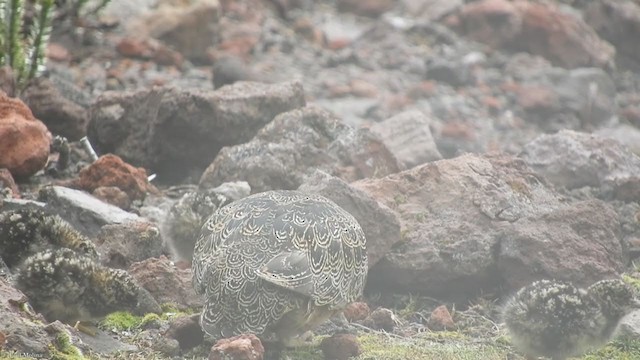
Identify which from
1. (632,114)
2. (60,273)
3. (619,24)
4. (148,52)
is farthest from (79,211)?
(619,24)

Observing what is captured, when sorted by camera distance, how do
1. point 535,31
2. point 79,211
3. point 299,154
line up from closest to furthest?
1. point 79,211
2. point 299,154
3. point 535,31

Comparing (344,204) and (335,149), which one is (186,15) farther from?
(344,204)

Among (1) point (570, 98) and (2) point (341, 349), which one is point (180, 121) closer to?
(2) point (341, 349)

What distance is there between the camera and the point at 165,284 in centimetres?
1040

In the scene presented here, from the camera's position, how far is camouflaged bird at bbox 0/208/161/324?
904 cm

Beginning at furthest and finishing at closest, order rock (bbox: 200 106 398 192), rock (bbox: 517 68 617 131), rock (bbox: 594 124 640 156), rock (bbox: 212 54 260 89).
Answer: rock (bbox: 517 68 617 131), rock (bbox: 594 124 640 156), rock (bbox: 212 54 260 89), rock (bbox: 200 106 398 192)

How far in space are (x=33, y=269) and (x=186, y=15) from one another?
10.4 m

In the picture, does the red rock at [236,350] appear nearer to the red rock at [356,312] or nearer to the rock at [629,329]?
the red rock at [356,312]

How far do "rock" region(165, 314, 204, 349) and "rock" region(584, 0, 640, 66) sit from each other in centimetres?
1583

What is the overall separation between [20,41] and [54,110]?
3.01 ft

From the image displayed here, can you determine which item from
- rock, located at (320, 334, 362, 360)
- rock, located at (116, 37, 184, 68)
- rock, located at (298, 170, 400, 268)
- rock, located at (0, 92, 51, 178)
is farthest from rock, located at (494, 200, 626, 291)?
rock, located at (116, 37, 184, 68)

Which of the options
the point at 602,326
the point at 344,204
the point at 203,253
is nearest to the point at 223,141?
the point at 344,204

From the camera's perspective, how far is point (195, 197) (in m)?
11.9

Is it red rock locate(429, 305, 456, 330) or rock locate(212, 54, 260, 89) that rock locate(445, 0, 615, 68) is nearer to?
rock locate(212, 54, 260, 89)
